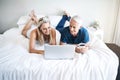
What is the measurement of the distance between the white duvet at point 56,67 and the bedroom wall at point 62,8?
171 cm

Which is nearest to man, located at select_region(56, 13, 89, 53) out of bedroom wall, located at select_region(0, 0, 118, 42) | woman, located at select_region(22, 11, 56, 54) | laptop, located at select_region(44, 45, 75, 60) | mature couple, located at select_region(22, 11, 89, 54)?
mature couple, located at select_region(22, 11, 89, 54)

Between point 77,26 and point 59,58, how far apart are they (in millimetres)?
451

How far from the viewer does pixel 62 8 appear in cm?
320

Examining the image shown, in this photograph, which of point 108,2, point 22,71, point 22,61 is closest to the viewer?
point 22,71

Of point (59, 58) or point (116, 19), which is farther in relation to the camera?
point (116, 19)

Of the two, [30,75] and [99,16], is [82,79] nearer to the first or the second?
[30,75]

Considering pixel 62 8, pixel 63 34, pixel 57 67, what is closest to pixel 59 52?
pixel 57 67

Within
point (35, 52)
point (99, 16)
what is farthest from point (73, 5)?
point (35, 52)

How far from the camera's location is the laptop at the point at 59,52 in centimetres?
154

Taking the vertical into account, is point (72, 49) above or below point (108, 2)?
below

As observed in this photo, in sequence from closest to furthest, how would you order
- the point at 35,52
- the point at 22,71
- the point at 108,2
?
1. the point at 22,71
2. the point at 35,52
3. the point at 108,2

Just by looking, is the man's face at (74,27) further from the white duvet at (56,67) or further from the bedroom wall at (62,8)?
the bedroom wall at (62,8)

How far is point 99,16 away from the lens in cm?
326

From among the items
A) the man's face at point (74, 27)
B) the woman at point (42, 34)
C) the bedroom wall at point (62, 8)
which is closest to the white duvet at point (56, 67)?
the woman at point (42, 34)
